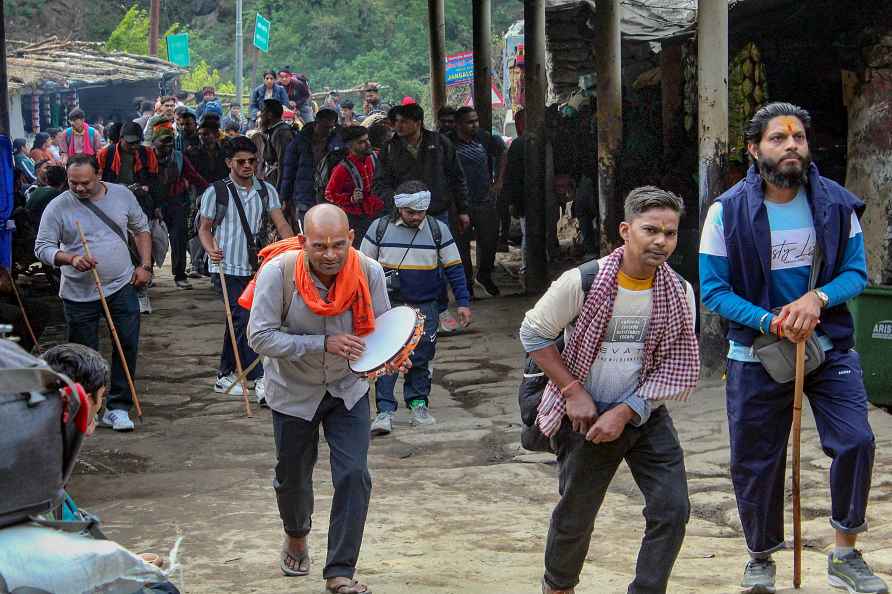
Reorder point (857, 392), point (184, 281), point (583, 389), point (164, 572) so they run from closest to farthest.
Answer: point (164, 572) → point (583, 389) → point (857, 392) → point (184, 281)

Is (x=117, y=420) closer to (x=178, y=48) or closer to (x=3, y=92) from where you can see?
(x=3, y=92)

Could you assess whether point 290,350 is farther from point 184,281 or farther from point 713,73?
point 184,281

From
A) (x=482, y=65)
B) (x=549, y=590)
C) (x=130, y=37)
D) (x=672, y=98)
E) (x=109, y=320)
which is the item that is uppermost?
(x=130, y=37)

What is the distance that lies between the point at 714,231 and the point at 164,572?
2.75 metres

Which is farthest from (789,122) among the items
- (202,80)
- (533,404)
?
(202,80)

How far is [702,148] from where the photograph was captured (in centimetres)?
945

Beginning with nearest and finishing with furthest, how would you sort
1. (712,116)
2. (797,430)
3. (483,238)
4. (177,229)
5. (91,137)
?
(797,430) < (712,116) < (483,238) < (177,229) < (91,137)

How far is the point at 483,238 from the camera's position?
47.0 ft

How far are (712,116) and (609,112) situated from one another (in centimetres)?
265

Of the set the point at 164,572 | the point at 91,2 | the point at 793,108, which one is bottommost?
the point at 164,572

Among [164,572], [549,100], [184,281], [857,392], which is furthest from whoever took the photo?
[549,100]

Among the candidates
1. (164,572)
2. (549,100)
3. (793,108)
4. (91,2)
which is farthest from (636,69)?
(91,2)

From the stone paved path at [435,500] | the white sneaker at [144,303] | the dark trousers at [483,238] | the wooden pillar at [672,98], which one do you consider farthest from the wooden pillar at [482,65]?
the stone paved path at [435,500]

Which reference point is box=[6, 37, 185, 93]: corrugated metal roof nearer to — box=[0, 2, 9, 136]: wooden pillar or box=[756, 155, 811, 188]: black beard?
box=[0, 2, 9, 136]: wooden pillar
